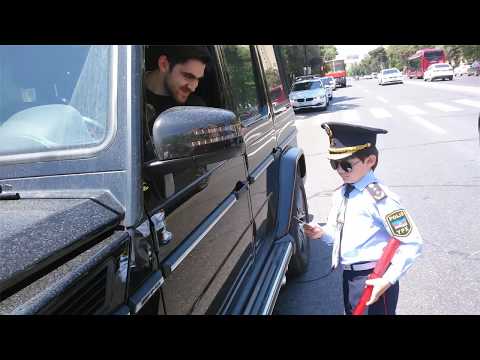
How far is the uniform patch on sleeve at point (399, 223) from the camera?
1.85 metres

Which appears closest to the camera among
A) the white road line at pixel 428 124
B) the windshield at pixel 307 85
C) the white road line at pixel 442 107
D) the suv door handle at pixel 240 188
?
the suv door handle at pixel 240 188

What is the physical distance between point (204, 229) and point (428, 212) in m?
3.86

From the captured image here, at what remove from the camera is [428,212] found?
188 inches

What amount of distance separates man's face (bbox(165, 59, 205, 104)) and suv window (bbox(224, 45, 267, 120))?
41 centimetres

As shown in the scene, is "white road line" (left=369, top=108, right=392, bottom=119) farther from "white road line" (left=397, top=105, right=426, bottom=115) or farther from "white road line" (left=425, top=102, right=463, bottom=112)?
"white road line" (left=425, top=102, right=463, bottom=112)

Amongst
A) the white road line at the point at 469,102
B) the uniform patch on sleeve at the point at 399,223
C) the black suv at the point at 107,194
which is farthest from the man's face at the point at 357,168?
the white road line at the point at 469,102

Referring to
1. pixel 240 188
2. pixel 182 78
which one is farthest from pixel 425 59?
pixel 182 78

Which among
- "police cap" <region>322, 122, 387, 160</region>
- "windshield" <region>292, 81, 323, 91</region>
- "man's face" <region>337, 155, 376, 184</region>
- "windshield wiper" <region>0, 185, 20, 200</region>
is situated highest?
"windshield" <region>292, 81, 323, 91</region>

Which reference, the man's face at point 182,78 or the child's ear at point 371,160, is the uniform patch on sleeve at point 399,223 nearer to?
the child's ear at point 371,160

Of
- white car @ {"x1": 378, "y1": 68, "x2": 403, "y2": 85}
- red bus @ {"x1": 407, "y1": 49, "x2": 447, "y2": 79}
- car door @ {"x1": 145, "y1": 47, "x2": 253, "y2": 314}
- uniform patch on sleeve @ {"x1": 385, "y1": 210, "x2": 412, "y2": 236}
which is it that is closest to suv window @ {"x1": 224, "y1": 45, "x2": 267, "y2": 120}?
car door @ {"x1": 145, "y1": 47, "x2": 253, "y2": 314}

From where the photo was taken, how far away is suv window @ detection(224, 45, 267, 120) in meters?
2.42

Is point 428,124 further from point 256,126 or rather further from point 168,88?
point 168,88

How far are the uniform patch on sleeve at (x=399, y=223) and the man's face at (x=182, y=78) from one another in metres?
1.07
